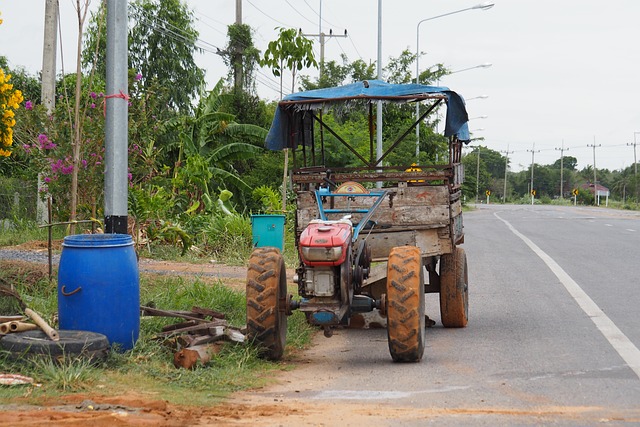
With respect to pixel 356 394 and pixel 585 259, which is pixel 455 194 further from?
pixel 585 259

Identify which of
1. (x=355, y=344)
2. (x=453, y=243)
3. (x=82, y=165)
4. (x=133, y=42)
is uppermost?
(x=133, y=42)

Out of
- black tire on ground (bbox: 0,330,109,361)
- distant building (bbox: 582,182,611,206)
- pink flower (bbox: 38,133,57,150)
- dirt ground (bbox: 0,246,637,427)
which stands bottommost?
dirt ground (bbox: 0,246,637,427)

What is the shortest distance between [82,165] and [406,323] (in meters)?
8.88

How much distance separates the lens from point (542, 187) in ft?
469

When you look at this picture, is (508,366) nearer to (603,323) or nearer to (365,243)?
(365,243)

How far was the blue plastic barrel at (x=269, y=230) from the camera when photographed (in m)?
18.0

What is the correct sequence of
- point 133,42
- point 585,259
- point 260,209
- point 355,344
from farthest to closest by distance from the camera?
1. point 133,42
2. point 260,209
3. point 585,259
4. point 355,344

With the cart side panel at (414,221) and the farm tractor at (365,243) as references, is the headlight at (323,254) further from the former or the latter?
the cart side panel at (414,221)

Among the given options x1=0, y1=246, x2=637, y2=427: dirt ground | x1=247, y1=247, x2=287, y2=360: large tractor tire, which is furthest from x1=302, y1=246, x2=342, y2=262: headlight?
x1=0, y1=246, x2=637, y2=427: dirt ground

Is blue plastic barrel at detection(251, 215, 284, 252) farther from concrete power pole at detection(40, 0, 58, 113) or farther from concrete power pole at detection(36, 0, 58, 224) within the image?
concrete power pole at detection(40, 0, 58, 113)

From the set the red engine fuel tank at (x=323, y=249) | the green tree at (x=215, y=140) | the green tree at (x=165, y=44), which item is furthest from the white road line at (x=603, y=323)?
the green tree at (x=165, y=44)

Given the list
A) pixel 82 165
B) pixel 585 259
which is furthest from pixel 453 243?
pixel 585 259

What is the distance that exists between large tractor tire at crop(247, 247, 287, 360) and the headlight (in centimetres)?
47

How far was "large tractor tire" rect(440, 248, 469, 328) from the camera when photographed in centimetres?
1045
